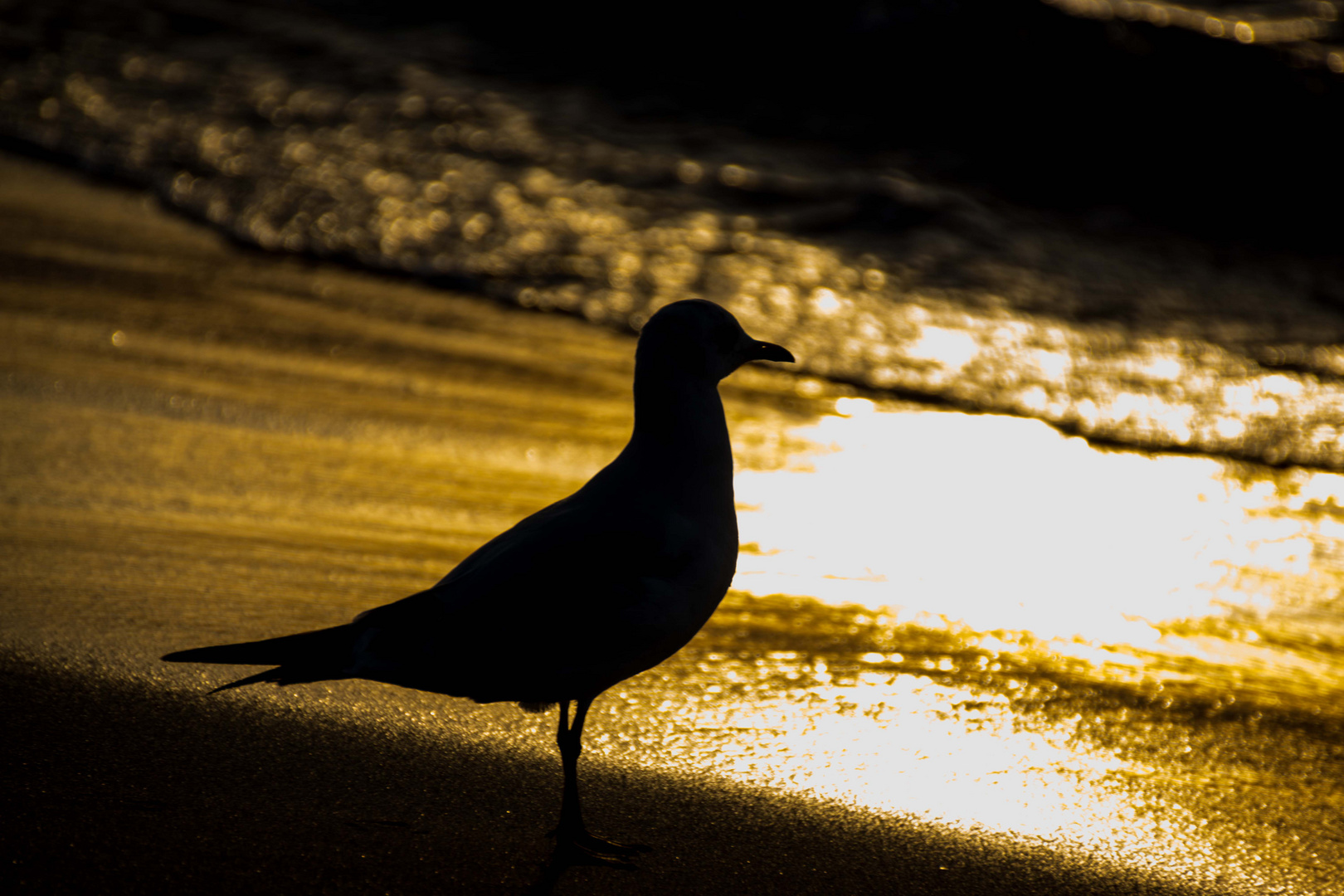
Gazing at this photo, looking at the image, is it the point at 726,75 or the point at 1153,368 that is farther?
the point at 726,75

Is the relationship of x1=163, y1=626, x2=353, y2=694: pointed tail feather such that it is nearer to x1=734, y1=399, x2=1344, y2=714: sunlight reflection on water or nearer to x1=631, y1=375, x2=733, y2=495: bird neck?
x1=631, y1=375, x2=733, y2=495: bird neck

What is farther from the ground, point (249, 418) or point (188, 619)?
point (249, 418)

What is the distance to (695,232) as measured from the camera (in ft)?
24.7

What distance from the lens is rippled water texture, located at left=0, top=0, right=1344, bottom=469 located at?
5.79 m

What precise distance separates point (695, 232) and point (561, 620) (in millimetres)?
5716

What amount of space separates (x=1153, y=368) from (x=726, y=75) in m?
5.79

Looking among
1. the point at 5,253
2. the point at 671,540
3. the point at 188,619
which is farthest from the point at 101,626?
the point at 5,253

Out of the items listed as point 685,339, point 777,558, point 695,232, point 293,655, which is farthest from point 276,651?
point 695,232

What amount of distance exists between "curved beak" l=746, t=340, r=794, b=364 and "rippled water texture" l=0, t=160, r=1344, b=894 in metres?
0.76

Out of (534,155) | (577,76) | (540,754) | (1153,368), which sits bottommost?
(540,754)

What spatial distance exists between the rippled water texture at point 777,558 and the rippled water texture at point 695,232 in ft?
2.06

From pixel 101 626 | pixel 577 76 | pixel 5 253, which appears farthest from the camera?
pixel 577 76

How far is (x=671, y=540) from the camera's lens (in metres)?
2.13

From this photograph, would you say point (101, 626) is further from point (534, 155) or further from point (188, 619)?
point (534, 155)
